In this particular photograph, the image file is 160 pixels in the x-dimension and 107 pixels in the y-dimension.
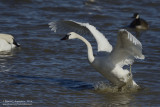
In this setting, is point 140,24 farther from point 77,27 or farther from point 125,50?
point 125,50

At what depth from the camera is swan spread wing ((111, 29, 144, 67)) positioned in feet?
25.0

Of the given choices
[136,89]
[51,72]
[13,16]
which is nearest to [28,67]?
[51,72]

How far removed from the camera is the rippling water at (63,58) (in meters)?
8.30

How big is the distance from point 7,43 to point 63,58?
2.07 meters

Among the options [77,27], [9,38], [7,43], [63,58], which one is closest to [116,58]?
[77,27]

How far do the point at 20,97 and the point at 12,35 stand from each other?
18.6 ft

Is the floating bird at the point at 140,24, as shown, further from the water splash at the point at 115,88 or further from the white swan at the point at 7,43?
the water splash at the point at 115,88

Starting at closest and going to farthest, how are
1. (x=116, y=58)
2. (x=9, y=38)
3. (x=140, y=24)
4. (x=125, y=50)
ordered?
1. (x=125, y=50)
2. (x=116, y=58)
3. (x=9, y=38)
4. (x=140, y=24)

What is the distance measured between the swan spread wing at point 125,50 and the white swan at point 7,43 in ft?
14.1

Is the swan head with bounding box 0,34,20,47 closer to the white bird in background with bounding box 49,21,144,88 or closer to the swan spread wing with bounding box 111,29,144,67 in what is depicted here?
the white bird in background with bounding box 49,21,144,88

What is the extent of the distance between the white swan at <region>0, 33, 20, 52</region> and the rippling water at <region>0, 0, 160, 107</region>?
0.78 feet

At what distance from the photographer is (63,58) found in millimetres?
11000

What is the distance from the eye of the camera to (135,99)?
8266 millimetres

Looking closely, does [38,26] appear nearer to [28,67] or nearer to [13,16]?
[13,16]
